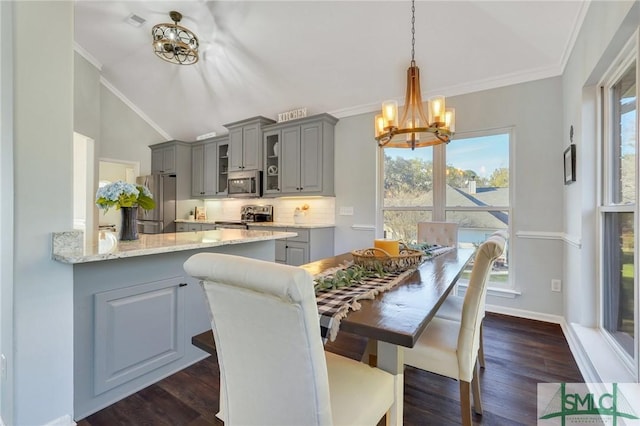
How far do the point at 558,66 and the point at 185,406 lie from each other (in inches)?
167

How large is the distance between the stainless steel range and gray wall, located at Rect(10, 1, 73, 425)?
3421 millimetres

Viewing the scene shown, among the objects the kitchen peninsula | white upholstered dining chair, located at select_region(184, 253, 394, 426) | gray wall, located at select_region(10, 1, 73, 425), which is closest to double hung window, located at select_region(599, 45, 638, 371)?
white upholstered dining chair, located at select_region(184, 253, 394, 426)

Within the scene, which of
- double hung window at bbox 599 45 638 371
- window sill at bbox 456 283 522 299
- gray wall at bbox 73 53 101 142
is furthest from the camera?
gray wall at bbox 73 53 101 142

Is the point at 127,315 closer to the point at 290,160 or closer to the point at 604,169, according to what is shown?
the point at 290,160

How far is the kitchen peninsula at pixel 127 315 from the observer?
63.1 inches

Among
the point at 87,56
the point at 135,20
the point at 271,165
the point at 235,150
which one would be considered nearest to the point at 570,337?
the point at 271,165

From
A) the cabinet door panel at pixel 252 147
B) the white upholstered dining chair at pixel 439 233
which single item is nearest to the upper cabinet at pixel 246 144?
the cabinet door panel at pixel 252 147

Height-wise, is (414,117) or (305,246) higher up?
(414,117)

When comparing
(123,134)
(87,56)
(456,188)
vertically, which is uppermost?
(87,56)

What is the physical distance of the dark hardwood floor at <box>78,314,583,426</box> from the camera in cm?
165

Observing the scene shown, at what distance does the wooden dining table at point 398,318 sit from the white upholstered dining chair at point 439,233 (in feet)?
4.45

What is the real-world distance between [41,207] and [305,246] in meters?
2.94

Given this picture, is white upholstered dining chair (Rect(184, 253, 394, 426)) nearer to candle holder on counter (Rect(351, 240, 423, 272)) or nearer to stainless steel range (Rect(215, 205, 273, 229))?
candle holder on counter (Rect(351, 240, 423, 272))

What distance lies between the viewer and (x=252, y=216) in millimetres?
5250
